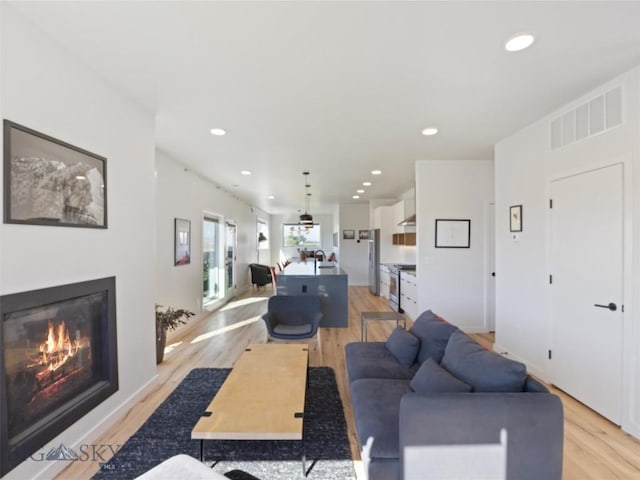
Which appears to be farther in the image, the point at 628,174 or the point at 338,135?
the point at 338,135

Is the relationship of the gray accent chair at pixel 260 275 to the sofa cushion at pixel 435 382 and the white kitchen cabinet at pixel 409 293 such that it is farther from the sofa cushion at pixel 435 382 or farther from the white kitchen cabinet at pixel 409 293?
the sofa cushion at pixel 435 382

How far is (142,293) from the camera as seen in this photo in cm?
290

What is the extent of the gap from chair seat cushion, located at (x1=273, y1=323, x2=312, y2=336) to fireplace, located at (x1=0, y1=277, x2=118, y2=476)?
1.74 meters

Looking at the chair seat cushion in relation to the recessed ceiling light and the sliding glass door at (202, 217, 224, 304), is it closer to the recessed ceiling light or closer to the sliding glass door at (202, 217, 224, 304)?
the sliding glass door at (202, 217, 224, 304)

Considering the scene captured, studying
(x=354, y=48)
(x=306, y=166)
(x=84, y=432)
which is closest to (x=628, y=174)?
(x=354, y=48)

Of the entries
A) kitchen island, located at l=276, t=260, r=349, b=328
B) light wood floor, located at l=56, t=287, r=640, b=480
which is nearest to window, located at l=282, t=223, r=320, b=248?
light wood floor, located at l=56, t=287, r=640, b=480

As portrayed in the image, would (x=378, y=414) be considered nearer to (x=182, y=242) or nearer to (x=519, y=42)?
(x=519, y=42)

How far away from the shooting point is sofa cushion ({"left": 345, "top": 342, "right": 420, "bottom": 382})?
2.48 meters

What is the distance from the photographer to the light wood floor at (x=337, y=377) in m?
2.01

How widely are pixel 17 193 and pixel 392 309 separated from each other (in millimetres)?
6040

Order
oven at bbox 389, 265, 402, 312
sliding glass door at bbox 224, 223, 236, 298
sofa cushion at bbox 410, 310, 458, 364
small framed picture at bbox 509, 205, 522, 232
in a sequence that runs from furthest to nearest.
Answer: sliding glass door at bbox 224, 223, 236, 298, oven at bbox 389, 265, 402, 312, small framed picture at bbox 509, 205, 522, 232, sofa cushion at bbox 410, 310, 458, 364

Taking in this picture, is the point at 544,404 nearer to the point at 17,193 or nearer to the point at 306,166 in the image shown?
the point at 17,193

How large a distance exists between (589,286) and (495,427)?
6.82 feet

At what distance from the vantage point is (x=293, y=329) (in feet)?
12.6
